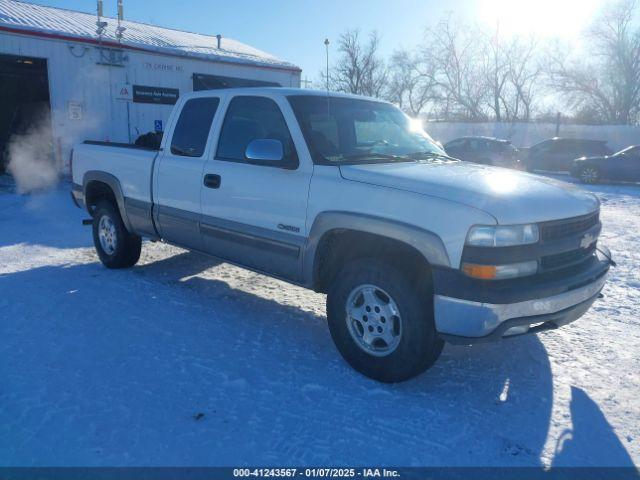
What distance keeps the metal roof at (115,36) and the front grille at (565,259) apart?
1364 cm

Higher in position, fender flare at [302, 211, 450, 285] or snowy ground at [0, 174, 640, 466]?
fender flare at [302, 211, 450, 285]

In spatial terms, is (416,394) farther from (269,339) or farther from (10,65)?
(10,65)

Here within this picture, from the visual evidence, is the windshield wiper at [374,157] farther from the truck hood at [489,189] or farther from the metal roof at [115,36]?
the metal roof at [115,36]

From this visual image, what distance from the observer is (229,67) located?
16000mm

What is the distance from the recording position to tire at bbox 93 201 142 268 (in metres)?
5.92

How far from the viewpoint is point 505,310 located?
2969 millimetres

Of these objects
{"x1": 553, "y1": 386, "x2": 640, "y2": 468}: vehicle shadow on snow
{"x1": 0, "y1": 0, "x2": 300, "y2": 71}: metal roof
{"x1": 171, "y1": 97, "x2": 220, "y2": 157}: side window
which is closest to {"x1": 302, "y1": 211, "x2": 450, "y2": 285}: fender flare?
{"x1": 553, "y1": 386, "x2": 640, "y2": 468}: vehicle shadow on snow

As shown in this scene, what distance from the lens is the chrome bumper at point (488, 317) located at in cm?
296

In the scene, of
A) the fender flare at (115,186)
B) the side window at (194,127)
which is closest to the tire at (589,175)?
the side window at (194,127)

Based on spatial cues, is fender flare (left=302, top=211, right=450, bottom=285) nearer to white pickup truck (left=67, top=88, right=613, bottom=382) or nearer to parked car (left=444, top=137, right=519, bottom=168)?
white pickup truck (left=67, top=88, right=613, bottom=382)

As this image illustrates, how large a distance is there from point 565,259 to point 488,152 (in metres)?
17.2

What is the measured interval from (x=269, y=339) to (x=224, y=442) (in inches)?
56.0

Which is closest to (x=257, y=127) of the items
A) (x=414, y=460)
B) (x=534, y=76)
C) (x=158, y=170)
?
(x=158, y=170)

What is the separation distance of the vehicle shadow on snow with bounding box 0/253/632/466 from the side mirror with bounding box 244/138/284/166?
59.3 inches
